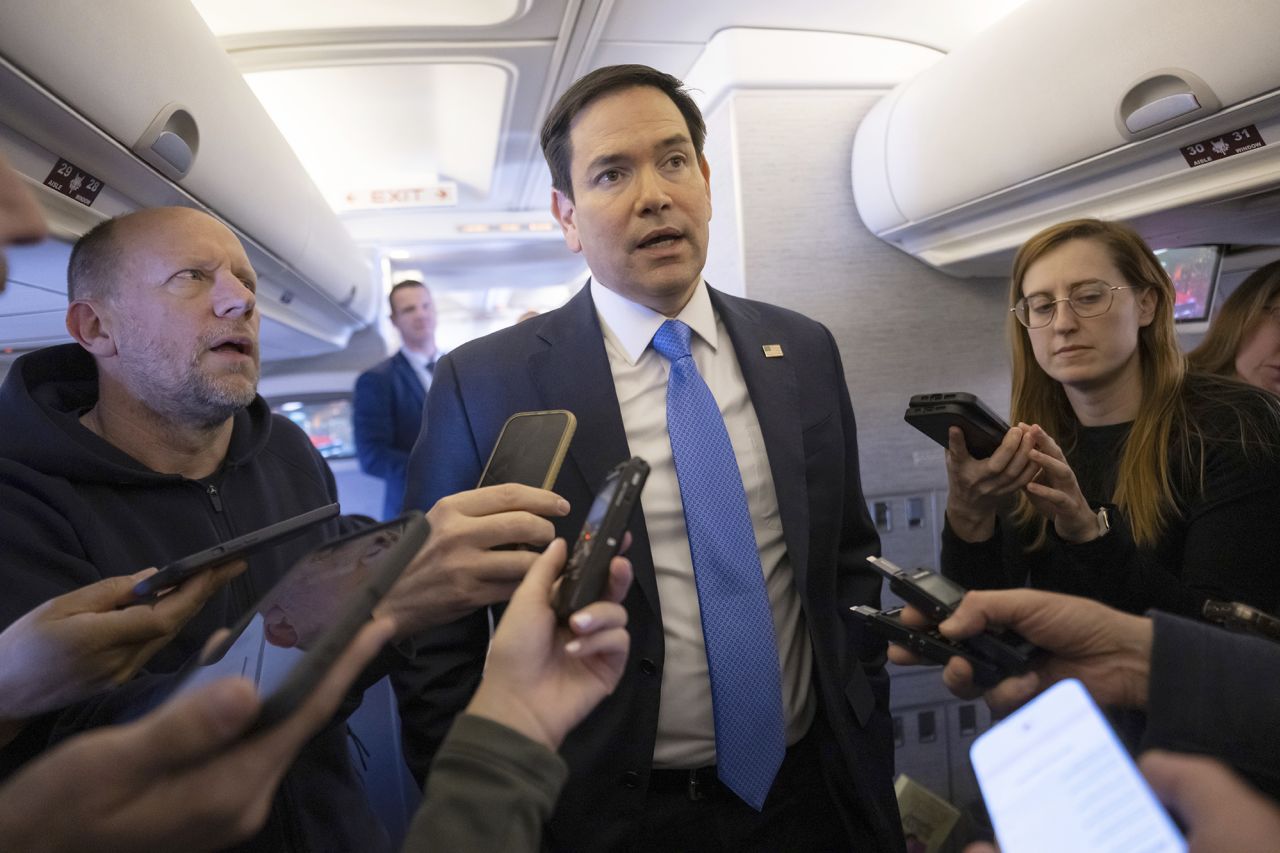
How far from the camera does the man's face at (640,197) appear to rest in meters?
1.67

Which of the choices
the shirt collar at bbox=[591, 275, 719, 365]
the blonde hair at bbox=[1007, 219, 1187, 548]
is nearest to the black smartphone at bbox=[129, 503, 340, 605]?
the shirt collar at bbox=[591, 275, 719, 365]

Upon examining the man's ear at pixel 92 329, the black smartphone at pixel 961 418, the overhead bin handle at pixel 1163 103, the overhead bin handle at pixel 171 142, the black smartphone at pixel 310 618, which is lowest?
the black smartphone at pixel 310 618

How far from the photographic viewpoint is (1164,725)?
1007 mm

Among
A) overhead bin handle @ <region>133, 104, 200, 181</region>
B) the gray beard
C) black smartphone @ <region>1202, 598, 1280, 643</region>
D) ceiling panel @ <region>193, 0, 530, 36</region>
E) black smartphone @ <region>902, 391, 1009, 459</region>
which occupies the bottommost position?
black smartphone @ <region>1202, 598, 1280, 643</region>

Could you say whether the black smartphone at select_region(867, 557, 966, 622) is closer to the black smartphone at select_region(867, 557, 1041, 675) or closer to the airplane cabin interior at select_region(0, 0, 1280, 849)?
the black smartphone at select_region(867, 557, 1041, 675)

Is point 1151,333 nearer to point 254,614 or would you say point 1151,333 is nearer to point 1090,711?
point 1090,711

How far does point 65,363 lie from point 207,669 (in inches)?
47.0

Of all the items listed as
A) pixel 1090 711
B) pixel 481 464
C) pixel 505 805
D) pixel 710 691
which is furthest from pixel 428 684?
pixel 1090 711

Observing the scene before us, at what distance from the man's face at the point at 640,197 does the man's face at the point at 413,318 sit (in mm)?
3089

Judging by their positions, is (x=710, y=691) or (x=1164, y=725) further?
(x=710, y=691)

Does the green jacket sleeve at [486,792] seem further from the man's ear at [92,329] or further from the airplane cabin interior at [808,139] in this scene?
the airplane cabin interior at [808,139]

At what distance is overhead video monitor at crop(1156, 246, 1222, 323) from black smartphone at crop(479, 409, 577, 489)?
9.63 ft

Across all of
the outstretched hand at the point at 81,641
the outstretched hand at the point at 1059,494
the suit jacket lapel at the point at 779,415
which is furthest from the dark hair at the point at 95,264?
the outstretched hand at the point at 1059,494

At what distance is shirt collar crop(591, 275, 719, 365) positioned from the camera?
1.70 m
